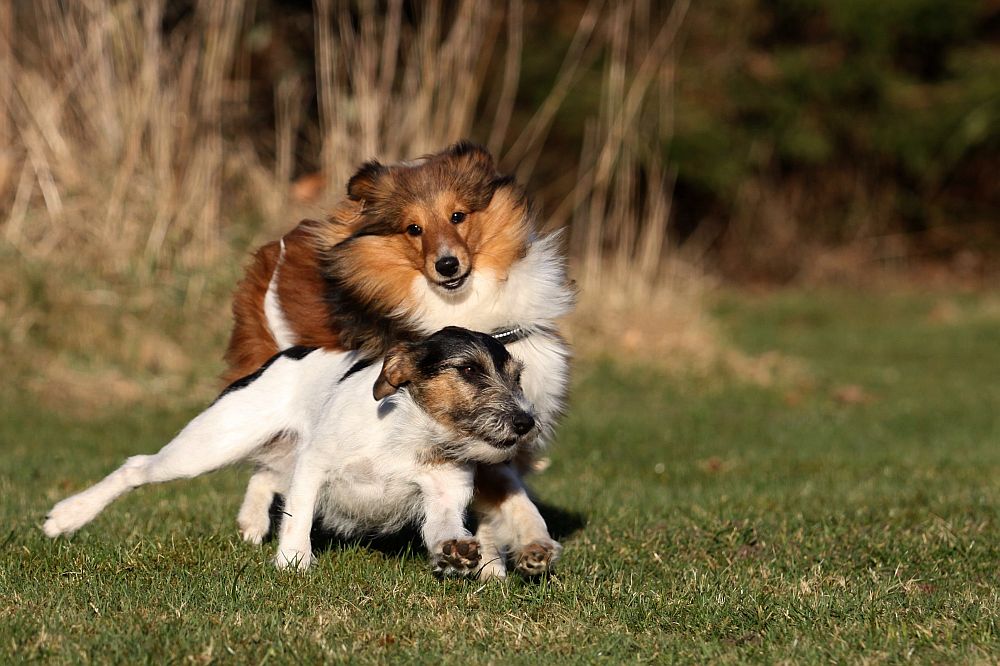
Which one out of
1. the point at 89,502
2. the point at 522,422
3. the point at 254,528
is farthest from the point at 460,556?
the point at 89,502

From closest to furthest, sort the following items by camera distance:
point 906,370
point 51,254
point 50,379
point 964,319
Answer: point 50,379, point 51,254, point 906,370, point 964,319

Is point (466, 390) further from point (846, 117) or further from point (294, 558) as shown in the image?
point (846, 117)

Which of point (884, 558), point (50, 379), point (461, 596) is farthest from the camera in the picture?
point (50, 379)

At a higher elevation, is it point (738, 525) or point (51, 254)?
point (738, 525)

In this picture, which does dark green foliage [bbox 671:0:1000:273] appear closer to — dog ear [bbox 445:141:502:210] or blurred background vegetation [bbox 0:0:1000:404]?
blurred background vegetation [bbox 0:0:1000:404]

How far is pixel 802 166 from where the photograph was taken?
2577 centimetres

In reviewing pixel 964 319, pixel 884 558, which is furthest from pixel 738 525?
pixel 964 319

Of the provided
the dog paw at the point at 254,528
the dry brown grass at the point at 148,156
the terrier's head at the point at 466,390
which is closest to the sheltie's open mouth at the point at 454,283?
the terrier's head at the point at 466,390

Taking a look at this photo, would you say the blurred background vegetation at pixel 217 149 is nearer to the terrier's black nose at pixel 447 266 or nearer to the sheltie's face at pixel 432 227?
the sheltie's face at pixel 432 227

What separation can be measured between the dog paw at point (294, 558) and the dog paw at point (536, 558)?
0.84 m

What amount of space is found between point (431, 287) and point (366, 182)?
65cm

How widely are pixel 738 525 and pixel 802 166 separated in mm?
20084

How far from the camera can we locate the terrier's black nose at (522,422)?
16.6 feet

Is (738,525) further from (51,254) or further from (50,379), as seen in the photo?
(51,254)
